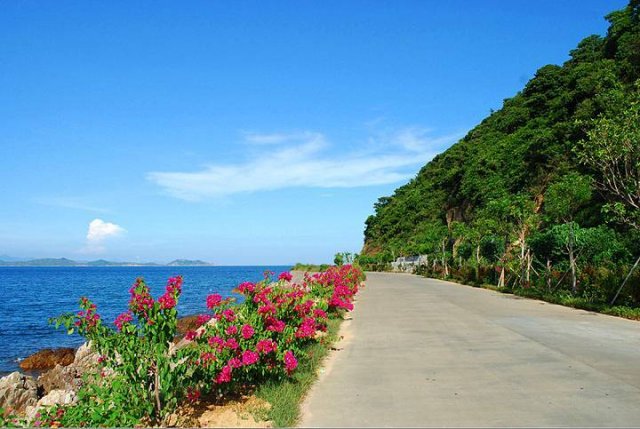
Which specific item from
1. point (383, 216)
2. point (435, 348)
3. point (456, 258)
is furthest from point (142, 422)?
point (383, 216)

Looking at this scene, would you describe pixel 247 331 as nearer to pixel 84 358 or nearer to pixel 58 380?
pixel 58 380

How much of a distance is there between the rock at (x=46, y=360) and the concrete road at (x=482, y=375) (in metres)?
12.7

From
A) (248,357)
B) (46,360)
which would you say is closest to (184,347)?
(248,357)

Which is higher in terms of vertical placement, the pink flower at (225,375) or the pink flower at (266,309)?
the pink flower at (266,309)


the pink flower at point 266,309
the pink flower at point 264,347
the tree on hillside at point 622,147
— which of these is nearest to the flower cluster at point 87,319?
the pink flower at point 264,347

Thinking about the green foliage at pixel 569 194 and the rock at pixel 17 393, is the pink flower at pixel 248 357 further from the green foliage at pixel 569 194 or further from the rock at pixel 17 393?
the green foliage at pixel 569 194

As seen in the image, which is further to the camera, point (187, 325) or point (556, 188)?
point (187, 325)

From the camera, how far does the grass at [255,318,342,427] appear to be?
5.72 metres

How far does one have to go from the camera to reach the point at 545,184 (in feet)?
127

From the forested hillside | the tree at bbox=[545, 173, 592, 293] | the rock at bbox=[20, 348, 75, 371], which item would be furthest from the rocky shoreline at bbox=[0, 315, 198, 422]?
the tree at bbox=[545, 173, 592, 293]

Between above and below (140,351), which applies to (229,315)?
above

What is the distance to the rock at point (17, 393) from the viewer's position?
12477mm

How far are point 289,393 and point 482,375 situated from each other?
319 cm

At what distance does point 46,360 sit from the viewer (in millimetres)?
19484
